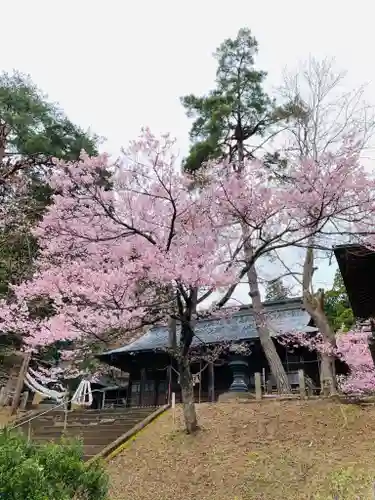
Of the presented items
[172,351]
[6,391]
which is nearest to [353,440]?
[172,351]

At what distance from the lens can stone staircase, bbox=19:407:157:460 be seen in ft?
42.3

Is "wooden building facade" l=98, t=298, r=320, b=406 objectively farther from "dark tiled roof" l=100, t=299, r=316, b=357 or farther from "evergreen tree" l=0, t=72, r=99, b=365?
"evergreen tree" l=0, t=72, r=99, b=365

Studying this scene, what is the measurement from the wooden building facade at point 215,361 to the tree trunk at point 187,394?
19.8ft

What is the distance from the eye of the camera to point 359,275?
5.78m

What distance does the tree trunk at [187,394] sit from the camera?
36.5 feet

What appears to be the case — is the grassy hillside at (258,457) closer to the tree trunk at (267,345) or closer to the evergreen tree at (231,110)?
the tree trunk at (267,345)

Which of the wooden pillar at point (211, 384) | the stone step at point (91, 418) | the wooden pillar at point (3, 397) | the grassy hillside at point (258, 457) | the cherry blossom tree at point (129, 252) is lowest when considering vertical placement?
the grassy hillside at point (258, 457)

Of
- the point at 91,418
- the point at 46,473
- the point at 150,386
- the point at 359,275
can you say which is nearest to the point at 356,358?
the point at 150,386

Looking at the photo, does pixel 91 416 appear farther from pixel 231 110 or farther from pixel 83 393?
pixel 231 110

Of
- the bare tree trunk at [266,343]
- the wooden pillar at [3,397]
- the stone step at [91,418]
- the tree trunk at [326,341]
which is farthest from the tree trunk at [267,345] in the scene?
the wooden pillar at [3,397]

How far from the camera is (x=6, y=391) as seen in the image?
19.7 m

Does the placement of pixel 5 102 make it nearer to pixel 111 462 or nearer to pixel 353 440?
pixel 111 462

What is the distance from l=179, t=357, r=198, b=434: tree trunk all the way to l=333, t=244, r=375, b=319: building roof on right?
17.9 feet

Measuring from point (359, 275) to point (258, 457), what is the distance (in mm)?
5717
